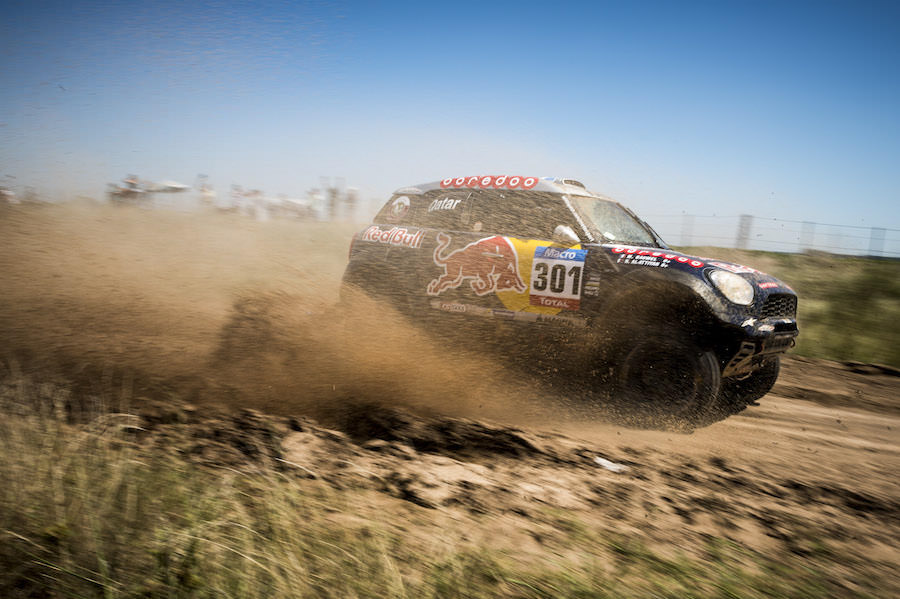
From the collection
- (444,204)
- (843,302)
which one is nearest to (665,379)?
(444,204)

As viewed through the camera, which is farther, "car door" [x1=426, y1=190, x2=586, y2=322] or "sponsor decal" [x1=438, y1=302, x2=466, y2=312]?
"sponsor decal" [x1=438, y1=302, x2=466, y2=312]

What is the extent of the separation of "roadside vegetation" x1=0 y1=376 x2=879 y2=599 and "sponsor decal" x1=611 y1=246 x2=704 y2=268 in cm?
226

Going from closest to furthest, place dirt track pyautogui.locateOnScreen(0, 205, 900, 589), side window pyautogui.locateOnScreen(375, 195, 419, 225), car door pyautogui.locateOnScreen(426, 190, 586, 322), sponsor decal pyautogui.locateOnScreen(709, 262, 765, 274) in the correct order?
dirt track pyautogui.locateOnScreen(0, 205, 900, 589)
sponsor decal pyautogui.locateOnScreen(709, 262, 765, 274)
car door pyautogui.locateOnScreen(426, 190, 586, 322)
side window pyautogui.locateOnScreen(375, 195, 419, 225)

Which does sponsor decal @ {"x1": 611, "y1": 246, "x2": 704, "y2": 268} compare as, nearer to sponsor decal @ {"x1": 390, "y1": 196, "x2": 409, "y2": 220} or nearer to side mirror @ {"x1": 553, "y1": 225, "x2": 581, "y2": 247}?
side mirror @ {"x1": 553, "y1": 225, "x2": 581, "y2": 247}

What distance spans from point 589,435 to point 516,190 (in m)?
2.43

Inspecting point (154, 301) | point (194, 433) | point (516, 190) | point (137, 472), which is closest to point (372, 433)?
point (194, 433)

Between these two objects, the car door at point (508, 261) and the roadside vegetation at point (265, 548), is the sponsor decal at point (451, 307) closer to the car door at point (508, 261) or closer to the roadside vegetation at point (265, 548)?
the car door at point (508, 261)

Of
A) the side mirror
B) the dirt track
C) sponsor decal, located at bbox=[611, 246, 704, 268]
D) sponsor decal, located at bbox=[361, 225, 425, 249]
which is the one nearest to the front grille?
sponsor decal, located at bbox=[611, 246, 704, 268]

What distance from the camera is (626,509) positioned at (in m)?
2.88

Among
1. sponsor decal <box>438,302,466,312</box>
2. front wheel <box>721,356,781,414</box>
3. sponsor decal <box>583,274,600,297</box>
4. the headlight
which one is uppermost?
the headlight

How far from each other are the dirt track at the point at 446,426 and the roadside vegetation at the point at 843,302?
1223 millimetres

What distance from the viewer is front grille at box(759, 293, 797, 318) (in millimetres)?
4320

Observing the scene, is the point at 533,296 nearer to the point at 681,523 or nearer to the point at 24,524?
the point at 681,523

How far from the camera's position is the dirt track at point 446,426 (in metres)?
2.80
